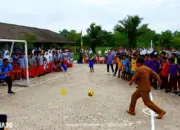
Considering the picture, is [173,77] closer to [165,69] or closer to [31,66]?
[165,69]

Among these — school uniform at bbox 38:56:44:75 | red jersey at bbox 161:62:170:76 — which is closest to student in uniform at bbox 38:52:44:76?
school uniform at bbox 38:56:44:75

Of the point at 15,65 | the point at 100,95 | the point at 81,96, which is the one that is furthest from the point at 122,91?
the point at 15,65

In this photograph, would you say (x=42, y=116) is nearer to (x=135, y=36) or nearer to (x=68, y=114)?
(x=68, y=114)

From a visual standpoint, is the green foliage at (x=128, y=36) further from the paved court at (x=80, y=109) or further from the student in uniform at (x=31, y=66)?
the paved court at (x=80, y=109)

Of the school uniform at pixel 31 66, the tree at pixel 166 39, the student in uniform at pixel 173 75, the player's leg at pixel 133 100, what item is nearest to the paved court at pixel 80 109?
the player's leg at pixel 133 100

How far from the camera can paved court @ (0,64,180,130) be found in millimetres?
7156

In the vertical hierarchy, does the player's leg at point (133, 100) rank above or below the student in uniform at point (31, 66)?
below

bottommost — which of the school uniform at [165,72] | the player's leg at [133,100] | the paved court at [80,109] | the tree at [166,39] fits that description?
the paved court at [80,109]

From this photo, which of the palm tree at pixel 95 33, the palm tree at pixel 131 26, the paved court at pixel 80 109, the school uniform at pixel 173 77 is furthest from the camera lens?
the palm tree at pixel 95 33

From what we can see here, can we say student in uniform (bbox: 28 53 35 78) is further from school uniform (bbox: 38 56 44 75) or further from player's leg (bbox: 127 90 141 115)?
player's leg (bbox: 127 90 141 115)

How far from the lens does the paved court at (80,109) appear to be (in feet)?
23.5

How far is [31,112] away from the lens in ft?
28.0

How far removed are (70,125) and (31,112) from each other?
193cm

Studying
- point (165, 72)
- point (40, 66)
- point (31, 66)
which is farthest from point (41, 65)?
point (165, 72)
